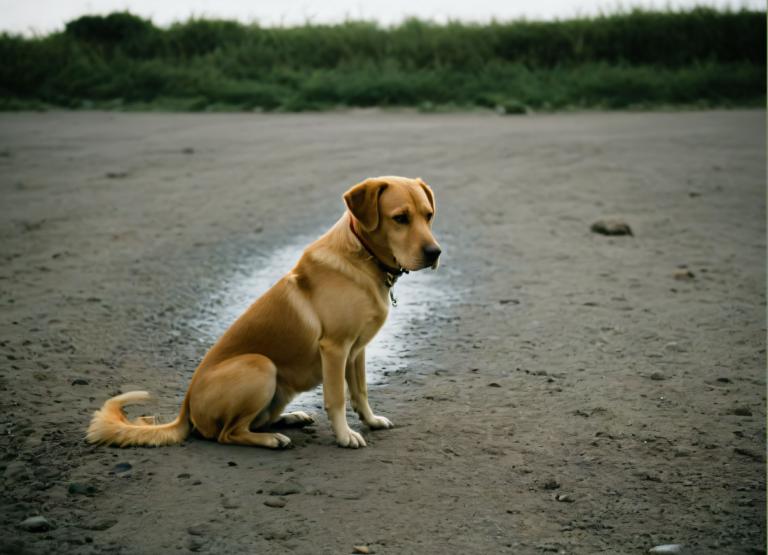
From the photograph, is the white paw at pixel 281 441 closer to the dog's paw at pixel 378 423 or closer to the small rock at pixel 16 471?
the dog's paw at pixel 378 423

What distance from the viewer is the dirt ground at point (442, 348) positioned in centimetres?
307

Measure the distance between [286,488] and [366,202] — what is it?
4.34ft

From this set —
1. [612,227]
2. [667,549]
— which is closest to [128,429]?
[667,549]

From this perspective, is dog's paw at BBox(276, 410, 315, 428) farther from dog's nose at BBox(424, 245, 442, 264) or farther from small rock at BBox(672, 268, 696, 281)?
small rock at BBox(672, 268, 696, 281)

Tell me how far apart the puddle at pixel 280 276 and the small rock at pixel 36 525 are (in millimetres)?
1627

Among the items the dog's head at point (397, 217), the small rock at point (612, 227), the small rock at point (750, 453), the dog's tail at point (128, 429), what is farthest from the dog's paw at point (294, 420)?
the small rock at point (612, 227)

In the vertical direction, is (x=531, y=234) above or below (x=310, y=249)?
below

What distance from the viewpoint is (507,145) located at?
1123 cm

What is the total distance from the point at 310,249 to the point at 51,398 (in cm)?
159

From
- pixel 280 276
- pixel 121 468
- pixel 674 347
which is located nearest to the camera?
pixel 121 468

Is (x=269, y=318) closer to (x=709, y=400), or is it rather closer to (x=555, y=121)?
(x=709, y=400)

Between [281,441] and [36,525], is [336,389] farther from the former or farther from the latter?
[36,525]

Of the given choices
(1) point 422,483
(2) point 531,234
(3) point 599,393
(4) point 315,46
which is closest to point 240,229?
(2) point 531,234

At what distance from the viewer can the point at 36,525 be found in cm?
293
